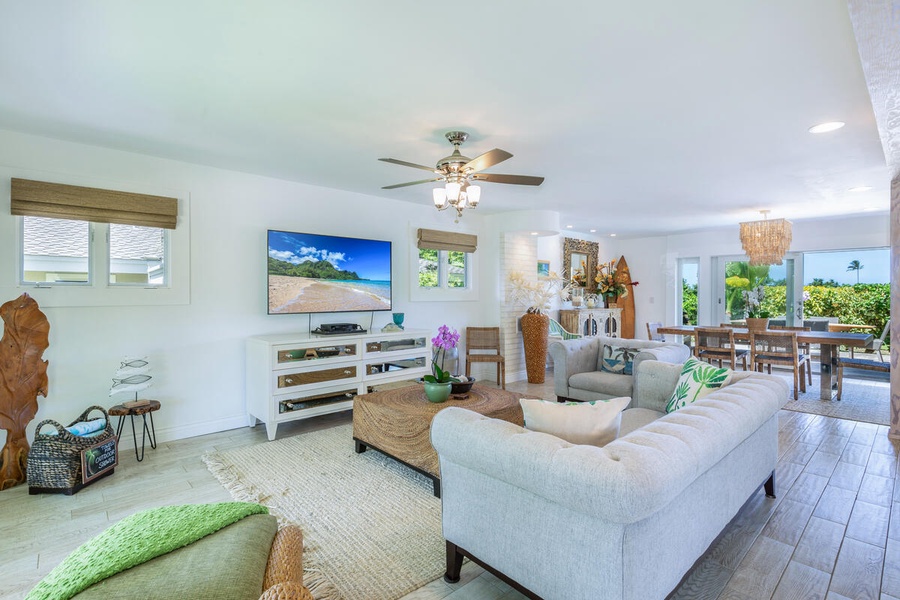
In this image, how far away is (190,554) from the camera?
3.96 feet

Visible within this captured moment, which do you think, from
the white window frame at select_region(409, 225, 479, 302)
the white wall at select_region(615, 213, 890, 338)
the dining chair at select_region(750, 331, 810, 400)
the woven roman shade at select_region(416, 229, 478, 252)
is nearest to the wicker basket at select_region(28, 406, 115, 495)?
the white window frame at select_region(409, 225, 479, 302)

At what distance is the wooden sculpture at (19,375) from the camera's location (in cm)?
276

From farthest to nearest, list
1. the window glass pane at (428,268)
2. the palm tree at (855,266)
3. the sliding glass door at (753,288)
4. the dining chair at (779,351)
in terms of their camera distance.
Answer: the sliding glass door at (753,288), the palm tree at (855,266), the window glass pane at (428,268), the dining chair at (779,351)

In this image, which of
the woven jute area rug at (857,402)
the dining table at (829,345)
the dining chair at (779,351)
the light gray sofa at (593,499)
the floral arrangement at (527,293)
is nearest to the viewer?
the light gray sofa at (593,499)

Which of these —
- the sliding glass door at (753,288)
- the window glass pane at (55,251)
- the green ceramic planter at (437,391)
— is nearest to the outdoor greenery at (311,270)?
the window glass pane at (55,251)

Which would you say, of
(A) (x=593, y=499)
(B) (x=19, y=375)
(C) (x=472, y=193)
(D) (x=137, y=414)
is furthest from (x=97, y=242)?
(A) (x=593, y=499)

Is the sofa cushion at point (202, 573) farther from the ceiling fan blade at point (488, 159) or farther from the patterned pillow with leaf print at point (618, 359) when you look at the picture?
the patterned pillow with leaf print at point (618, 359)

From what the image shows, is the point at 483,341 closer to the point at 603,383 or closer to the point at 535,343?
the point at 535,343

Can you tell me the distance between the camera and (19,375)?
2807 millimetres

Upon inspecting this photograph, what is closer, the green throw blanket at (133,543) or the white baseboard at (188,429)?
the green throw blanket at (133,543)

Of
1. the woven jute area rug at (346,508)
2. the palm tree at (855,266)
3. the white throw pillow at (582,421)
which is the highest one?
the palm tree at (855,266)

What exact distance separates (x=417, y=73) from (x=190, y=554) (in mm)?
2177

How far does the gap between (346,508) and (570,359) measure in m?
2.78

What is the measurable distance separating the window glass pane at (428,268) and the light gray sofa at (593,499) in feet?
12.3
